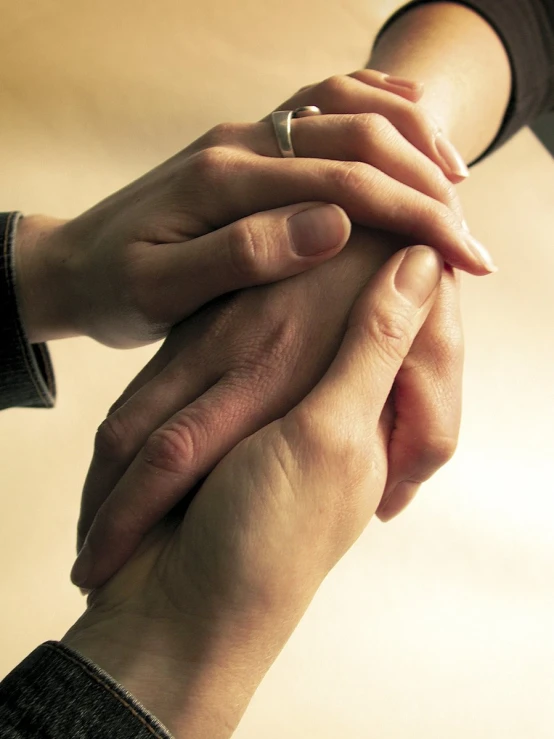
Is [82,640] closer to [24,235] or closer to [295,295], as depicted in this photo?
[295,295]

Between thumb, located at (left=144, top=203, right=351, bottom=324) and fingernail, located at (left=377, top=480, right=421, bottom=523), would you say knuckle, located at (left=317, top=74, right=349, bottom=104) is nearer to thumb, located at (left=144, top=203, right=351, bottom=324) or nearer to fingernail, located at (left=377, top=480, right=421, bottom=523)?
thumb, located at (left=144, top=203, right=351, bottom=324)

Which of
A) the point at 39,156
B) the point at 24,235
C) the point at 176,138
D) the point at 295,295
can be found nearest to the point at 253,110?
the point at 176,138

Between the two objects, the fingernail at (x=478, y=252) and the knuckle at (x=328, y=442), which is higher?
the fingernail at (x=478, y=252)

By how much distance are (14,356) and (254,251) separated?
314mm

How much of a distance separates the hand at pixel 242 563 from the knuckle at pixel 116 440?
76 mm

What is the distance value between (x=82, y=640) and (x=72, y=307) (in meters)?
0.32

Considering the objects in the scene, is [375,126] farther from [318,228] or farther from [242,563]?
[242,563]

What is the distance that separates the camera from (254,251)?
0.50m

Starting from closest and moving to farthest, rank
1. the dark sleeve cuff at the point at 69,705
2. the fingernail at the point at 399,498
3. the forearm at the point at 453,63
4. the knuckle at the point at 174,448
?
the dark sleeve cuff at the point at 69,705, the knuckle at the point at 174,448, the fingernail at the point at 399,498, the forearm at the point at 453,63

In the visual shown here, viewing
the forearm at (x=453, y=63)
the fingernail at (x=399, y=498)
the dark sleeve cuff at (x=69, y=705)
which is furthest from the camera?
the forearm at (x=453, y=63)

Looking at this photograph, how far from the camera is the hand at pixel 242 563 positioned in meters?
0.38

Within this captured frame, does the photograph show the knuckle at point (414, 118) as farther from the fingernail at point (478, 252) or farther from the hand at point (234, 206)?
the fingernail at point (478, 252)

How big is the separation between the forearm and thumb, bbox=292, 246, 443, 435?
0.28 metres

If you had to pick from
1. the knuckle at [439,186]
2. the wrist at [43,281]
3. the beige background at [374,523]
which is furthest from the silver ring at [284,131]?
the beige background at [374,523]
